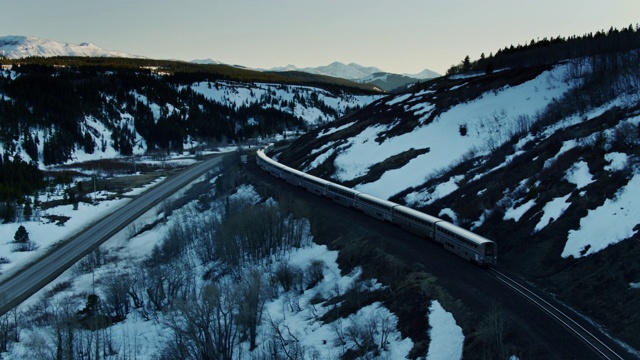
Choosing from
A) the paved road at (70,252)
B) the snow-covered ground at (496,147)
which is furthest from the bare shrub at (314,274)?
the paved road at (70,252)

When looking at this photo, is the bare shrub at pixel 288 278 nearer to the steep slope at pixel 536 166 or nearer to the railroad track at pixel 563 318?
the steep slope at pixel 536 166

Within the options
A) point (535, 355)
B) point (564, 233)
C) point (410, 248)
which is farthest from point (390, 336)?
point (564, 233)

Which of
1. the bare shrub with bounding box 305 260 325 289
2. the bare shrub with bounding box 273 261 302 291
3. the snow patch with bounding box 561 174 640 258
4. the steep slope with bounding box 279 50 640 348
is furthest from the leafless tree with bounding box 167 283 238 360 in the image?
the snow patch with bounding box 561 174 640 258

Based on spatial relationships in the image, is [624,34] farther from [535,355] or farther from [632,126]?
[535,355]

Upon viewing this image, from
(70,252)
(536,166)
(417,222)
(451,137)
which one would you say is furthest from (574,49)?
(70,252)

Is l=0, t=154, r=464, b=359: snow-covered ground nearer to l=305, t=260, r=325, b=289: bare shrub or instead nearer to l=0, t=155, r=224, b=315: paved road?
l=305, t=260, r=325, b=289: bare shrub

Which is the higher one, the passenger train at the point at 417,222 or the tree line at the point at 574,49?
the tree line at the point at 574,49

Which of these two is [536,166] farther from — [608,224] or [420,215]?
[608,224]
